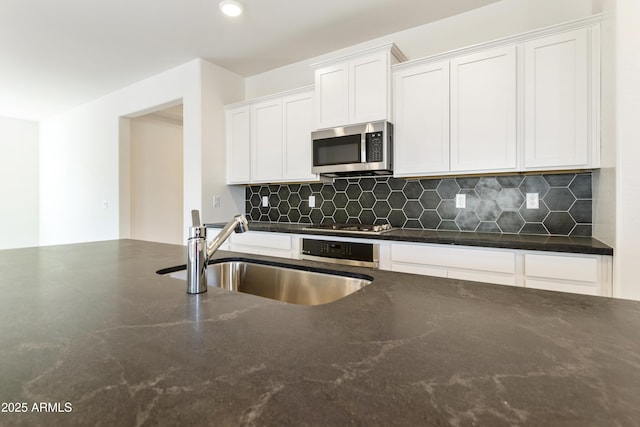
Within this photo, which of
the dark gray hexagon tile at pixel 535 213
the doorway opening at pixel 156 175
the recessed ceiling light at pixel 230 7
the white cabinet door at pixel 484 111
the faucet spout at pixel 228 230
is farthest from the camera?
the doorway opening at pixel 156 175

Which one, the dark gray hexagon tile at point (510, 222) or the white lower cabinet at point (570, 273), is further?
the dark gray hexagon tile at point (510, 222)

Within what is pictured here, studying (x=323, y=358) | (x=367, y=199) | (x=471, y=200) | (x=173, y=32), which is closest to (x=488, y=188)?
(x=471, y=200)

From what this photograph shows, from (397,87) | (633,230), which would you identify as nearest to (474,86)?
(397,87)

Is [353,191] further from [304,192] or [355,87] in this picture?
[355,87]

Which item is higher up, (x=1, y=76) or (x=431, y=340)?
(x=1, y=76)

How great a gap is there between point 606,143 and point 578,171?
36cm

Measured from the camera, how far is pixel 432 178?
2.60 metres

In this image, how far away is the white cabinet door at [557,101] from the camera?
1872mm

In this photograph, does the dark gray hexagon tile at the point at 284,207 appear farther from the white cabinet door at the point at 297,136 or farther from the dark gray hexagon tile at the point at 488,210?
the dark gray hexagon tile at the point at 488,210

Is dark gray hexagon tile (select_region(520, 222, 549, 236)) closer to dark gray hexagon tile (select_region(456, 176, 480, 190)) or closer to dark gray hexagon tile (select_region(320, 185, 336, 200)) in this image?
dark gray hexagon tile (select_region(456, 176, 480, 190))

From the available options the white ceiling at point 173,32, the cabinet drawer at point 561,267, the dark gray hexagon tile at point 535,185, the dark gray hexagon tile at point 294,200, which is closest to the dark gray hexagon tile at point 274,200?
the dark gray hexagon tile at point 294,200

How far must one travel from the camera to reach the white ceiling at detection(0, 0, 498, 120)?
240 cm

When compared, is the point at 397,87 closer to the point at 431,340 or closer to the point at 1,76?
the point at 431,340

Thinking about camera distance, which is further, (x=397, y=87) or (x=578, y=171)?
(x=397, y=87)
